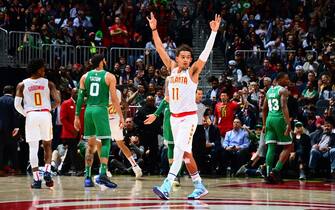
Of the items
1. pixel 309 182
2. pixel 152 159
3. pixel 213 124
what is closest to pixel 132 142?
pixel 152 159

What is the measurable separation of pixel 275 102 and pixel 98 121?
392cm

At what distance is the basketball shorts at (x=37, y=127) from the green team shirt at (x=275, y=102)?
4493 millimetres

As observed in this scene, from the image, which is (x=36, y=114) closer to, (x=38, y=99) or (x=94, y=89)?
(x=38, y=99)

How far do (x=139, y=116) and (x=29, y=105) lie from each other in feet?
20.2

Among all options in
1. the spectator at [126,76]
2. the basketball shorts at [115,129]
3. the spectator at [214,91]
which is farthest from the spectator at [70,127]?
the spectator at [126,76]

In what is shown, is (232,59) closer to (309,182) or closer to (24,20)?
(24,20)

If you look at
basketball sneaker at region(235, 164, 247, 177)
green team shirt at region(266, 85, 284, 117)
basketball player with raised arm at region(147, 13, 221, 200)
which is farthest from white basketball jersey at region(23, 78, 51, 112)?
basketball sneaker at region(235, 164, 247, 177)

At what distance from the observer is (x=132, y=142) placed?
20766 millimetres

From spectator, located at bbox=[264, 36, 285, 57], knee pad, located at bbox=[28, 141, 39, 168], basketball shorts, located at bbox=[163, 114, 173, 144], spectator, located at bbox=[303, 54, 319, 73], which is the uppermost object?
spectator, located at bbox=[264, 36, 285, 57]

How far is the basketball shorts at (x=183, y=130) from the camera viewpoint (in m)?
12.7

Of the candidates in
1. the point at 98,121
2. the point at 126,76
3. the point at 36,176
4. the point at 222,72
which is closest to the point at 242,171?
the point at 98,121

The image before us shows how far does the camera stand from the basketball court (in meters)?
11.8

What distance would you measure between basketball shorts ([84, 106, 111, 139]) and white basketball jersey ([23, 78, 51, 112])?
2.65 feet

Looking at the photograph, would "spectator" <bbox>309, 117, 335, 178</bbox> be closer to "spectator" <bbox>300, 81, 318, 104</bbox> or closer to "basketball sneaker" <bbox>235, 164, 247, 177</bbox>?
"basketball sneaker" <bbox>235, 164, 247, 177</bbox>
